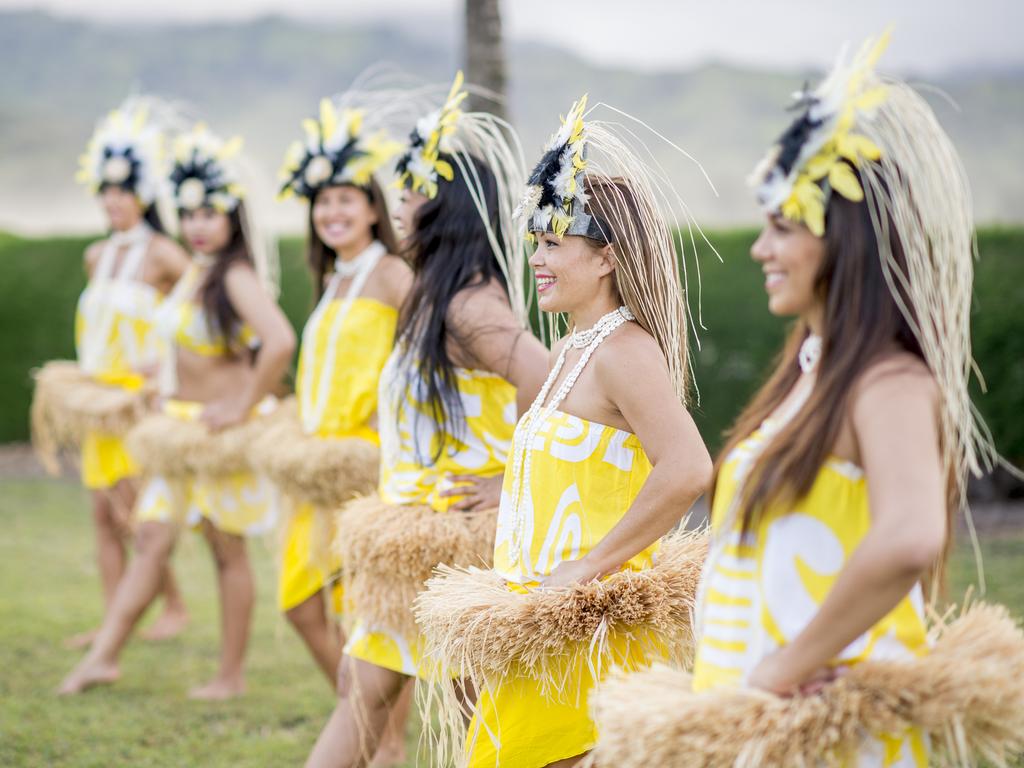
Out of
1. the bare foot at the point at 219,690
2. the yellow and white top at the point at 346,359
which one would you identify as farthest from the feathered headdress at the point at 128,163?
the bare foot at the point at 219,690

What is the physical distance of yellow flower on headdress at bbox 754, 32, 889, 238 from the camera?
183 centimetres

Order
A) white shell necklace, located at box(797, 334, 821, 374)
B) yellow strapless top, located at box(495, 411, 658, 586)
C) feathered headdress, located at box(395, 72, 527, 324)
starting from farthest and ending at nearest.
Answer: feathered headdress, located at box(395, 72, 527, 324) < yellow strapless top, located at box(495, 411, 658, 586) < white shell necklace, located at box(797, 334, 821, 374)

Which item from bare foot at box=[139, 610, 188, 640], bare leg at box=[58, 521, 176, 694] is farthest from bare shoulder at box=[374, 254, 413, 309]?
bare foot at box=[139, 610, 188, 640]

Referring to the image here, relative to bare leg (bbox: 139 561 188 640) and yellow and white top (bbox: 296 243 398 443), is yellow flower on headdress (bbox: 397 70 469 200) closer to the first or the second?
yellow and white top (bbox: 296 243 398 443)

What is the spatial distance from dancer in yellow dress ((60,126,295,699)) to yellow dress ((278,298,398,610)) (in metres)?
0.71

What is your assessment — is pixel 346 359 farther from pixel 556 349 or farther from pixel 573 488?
pixel 573 488

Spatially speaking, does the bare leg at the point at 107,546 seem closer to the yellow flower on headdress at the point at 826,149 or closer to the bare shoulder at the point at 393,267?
the bare shoulder at the point at 393,267

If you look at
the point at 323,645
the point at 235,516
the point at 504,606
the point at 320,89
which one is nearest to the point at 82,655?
the point at 235,516

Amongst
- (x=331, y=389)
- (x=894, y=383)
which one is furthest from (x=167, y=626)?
(x=894, y=383)

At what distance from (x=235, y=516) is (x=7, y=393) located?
6.79m

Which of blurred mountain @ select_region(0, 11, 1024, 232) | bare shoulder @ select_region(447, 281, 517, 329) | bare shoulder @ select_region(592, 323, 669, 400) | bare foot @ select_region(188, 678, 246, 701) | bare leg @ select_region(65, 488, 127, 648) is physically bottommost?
bare foot @ select_region(188, 678, 246, 701)

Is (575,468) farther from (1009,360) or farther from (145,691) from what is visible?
(1009,360)

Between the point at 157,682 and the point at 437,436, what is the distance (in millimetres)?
2572

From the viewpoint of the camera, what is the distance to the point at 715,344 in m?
8.41
